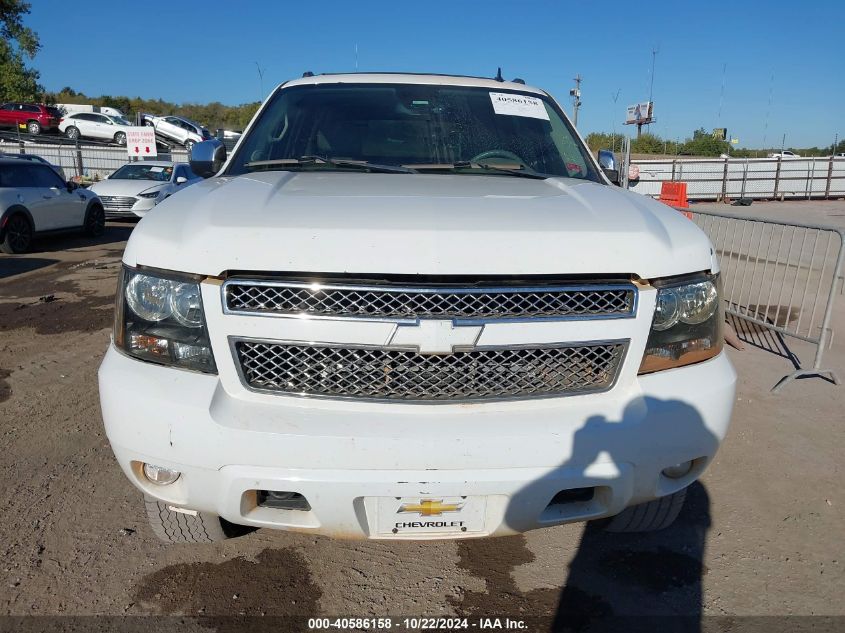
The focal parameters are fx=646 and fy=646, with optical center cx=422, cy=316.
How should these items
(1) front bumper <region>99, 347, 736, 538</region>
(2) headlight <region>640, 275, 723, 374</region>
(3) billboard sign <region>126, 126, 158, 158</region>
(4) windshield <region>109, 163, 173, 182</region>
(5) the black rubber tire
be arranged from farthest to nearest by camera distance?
1. (3) billboard sign <region>126, 126, 158, 158</region>
2. (4) windshield <region>109, 163, 173, 182</region>
3. (5) the black rubber tire
4. (2) headlight <region>640, 275, 723, 374</region>
5. (1) front bumper <region>99, 347, 736, 538</region>

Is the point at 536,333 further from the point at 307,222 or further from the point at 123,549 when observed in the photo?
the point at 123,549

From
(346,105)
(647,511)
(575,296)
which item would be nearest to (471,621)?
(647,511)

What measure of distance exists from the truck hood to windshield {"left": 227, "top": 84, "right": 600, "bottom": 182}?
890mm

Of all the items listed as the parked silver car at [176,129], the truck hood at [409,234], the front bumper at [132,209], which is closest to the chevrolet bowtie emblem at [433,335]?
the truck hood at [409,234]

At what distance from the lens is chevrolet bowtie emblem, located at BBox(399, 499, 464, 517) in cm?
200

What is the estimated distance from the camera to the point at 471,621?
2.39 m

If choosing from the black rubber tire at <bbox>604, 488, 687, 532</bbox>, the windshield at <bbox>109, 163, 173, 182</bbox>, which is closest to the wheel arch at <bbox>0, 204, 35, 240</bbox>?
the windshield at <bbox>109, 163, 173, 182</bbox>

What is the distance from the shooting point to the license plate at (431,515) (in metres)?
1.99

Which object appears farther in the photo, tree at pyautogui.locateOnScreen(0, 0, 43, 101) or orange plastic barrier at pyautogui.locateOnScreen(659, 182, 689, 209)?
tree at pyautogui.locateOnScreen(0, 0, 43, 101)

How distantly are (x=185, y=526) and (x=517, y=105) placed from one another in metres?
2.72

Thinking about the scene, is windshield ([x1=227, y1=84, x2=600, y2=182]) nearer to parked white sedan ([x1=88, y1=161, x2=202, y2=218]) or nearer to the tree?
parked white sedan ([x1=88, y1=161, x2=202, y2=218])

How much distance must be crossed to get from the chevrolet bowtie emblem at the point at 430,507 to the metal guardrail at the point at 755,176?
80.4ft

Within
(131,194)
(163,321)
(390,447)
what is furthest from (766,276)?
(131,194)

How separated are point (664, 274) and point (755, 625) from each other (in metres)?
1.37
